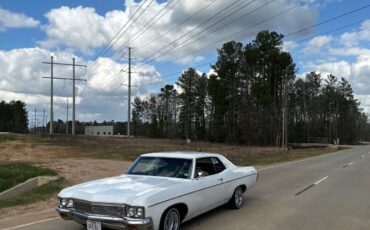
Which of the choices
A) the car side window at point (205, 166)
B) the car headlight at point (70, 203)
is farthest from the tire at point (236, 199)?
the car headlight at point (70, 203)

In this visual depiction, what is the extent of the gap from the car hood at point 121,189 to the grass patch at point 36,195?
4.72 m

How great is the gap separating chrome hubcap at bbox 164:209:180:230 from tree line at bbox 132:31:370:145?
53.3 meters

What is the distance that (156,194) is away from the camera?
7383mm

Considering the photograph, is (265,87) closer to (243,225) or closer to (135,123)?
(135,123)

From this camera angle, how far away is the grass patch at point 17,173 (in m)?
18.4

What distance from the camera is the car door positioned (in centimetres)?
881

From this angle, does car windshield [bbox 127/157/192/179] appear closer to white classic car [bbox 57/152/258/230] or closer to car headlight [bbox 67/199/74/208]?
white classic car [bbox 57/152/258/230]

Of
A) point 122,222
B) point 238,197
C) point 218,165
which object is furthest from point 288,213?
point 122,222

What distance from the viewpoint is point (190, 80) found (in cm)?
10906

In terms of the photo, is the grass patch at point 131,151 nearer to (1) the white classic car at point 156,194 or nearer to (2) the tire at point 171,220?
(1) the white classic car at point 156,194

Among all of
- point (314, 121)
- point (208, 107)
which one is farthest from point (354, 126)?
point (208, 107)

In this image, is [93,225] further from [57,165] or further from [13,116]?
[13,116]

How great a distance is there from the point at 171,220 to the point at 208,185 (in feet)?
5.02

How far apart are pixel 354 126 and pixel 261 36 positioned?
8606 centimetres
